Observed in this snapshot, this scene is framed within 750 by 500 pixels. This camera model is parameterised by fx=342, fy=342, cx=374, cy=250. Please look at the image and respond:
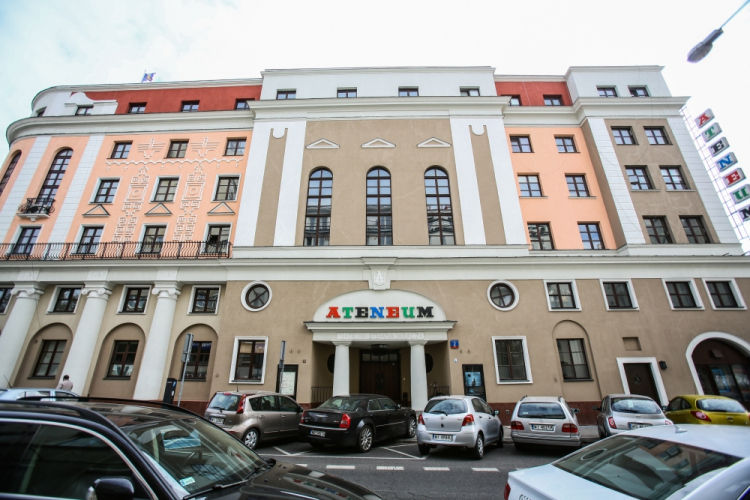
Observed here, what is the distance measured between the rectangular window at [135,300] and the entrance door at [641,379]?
86.7ft

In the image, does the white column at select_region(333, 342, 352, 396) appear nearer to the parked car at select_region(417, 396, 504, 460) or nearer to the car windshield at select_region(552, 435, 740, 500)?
the parked car at select_region(417, 396, 504, 460)

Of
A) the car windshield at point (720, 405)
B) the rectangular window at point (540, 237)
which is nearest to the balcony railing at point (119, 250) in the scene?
the rectangular window at point (540, 237)

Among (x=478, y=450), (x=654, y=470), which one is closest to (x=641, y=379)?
(x=478, y=450)

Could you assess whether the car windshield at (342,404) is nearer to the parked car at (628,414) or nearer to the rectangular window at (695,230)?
the parked car at (628,414)

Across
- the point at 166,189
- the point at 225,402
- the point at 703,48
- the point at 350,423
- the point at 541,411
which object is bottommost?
the point at 350,423

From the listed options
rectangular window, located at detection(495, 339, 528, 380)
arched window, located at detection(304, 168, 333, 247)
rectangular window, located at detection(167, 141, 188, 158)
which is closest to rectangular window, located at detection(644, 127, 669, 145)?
Answer: rectangular window, located at detection(495, 339, 528, 380)

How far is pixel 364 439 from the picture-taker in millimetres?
10289

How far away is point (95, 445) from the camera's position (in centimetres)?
248

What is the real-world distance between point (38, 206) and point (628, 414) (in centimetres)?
3268

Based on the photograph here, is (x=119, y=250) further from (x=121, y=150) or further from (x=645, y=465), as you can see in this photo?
(x=645, y=465)

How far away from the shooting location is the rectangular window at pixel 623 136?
75.0 ft

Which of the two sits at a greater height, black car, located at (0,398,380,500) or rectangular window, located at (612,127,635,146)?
rectangular window, located at (612,127,635,146)

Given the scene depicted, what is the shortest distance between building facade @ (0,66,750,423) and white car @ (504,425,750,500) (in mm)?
14245

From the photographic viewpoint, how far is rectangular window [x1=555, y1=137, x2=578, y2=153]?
922 inches
